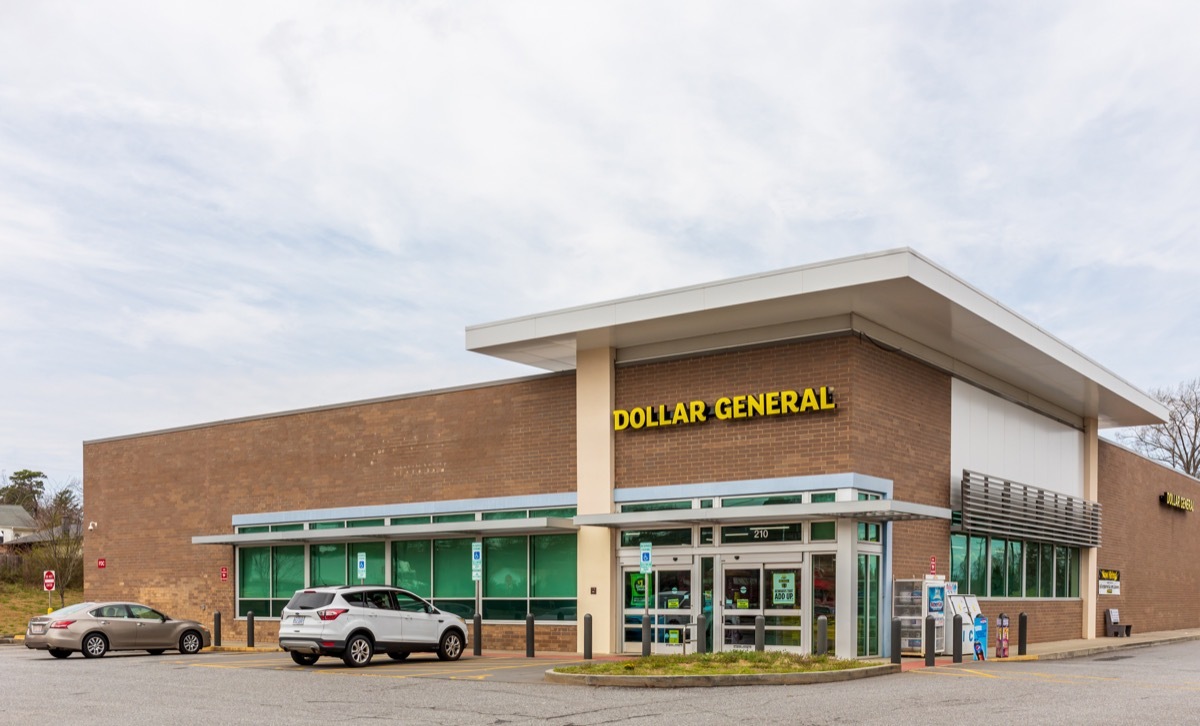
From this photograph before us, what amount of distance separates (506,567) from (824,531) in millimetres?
8691

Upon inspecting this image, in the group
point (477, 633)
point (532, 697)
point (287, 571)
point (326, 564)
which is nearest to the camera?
point (532, 697)

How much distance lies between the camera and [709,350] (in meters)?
26.5

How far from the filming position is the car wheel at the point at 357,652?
76.0 ft

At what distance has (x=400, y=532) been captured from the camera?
3025 cm

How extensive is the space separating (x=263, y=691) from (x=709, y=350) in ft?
39.8

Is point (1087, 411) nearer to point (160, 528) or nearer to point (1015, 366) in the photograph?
point (1015, 366)

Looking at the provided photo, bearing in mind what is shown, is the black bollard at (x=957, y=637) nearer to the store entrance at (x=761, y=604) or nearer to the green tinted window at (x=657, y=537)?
the store entrance at (x=761, y=604)

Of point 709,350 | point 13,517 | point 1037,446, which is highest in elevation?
point 709,350

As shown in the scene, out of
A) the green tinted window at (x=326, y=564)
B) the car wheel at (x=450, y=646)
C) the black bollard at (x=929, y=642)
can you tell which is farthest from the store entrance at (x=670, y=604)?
the green tinted window at (x=326, y=564)

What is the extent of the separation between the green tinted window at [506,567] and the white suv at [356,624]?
4.37m

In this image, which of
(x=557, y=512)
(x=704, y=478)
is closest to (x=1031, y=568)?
(x=704, y=478)

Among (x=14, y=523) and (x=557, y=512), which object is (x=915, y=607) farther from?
(x=14, y=523)

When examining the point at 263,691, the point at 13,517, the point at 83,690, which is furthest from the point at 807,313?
the point at 13,517

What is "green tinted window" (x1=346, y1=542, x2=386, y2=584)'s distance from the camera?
32.1 meters
